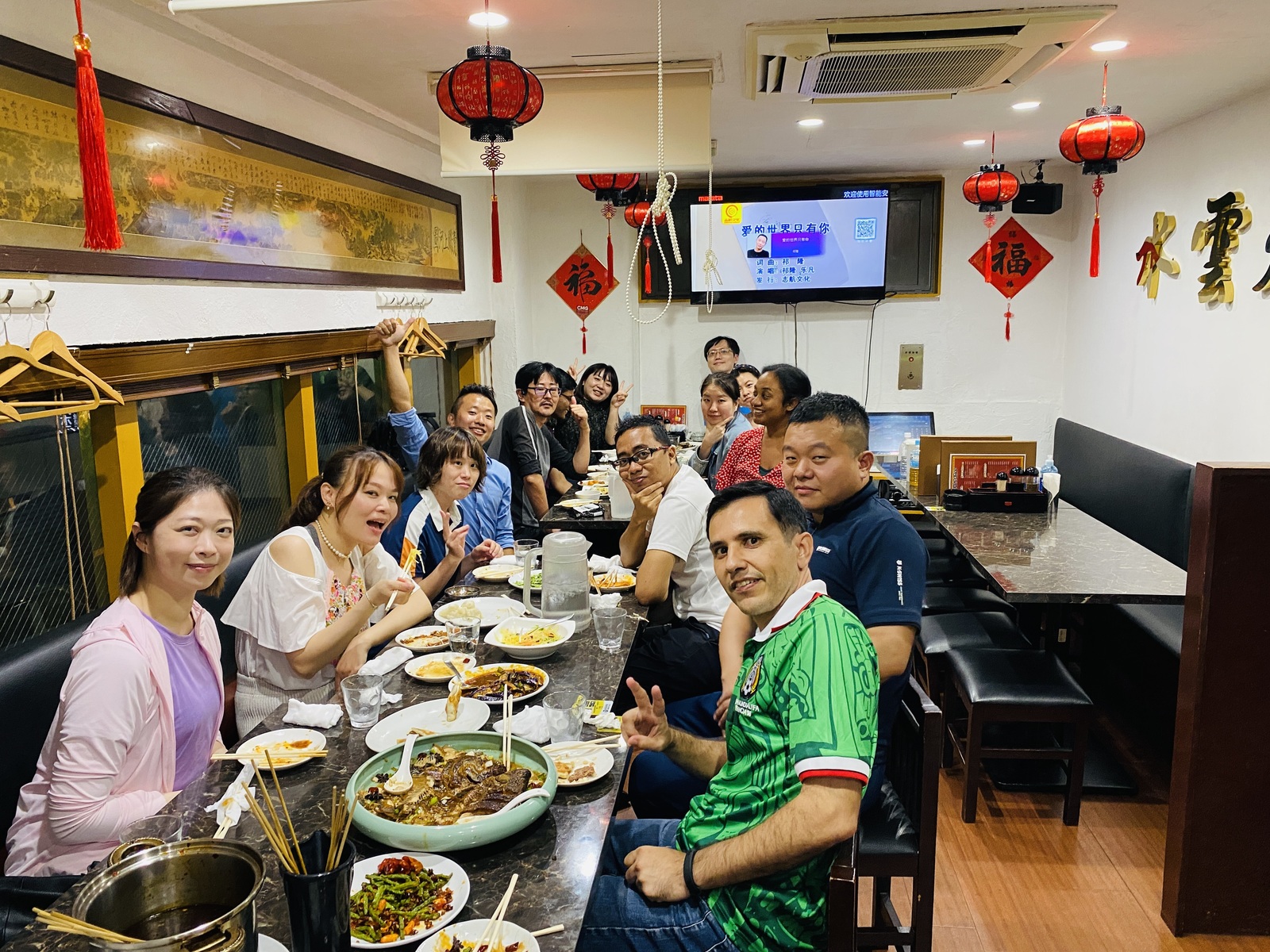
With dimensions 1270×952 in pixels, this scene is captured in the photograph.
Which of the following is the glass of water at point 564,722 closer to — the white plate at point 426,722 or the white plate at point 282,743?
the white plate at point 426,722

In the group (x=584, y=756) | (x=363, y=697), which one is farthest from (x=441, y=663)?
(x=584, y=756)

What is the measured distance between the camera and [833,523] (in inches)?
91.0

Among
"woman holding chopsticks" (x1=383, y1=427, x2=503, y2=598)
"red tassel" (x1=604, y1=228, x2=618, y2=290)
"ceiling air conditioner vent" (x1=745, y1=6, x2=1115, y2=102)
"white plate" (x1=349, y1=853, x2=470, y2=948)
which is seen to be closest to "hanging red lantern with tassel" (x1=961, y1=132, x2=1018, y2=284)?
"ceiling air conditioner vent" (x1=745, y1=6, x2=1115, y2=102)

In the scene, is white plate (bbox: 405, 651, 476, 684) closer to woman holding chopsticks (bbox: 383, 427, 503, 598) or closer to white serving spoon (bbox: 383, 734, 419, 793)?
white serving spoon (bbox: 383, 734, 419, 793)

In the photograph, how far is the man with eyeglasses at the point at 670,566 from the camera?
2.85 m

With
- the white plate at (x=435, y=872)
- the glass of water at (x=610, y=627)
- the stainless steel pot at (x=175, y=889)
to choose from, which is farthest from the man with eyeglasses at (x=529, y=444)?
the stainless steel pot at (x=175, y=889)

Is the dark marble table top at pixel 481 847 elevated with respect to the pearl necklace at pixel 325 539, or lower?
lower

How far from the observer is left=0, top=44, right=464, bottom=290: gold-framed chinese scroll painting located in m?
2.37

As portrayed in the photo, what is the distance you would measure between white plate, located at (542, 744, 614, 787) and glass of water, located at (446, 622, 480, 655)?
54 cm

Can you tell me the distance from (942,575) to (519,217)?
4362 mm

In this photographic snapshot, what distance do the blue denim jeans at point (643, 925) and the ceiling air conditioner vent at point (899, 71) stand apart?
3.06 metres

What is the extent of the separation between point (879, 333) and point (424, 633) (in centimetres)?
567

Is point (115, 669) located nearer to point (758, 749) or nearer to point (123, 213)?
point (758, 749)

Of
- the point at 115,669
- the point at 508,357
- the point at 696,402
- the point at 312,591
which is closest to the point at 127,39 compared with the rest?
the point at 312,591
